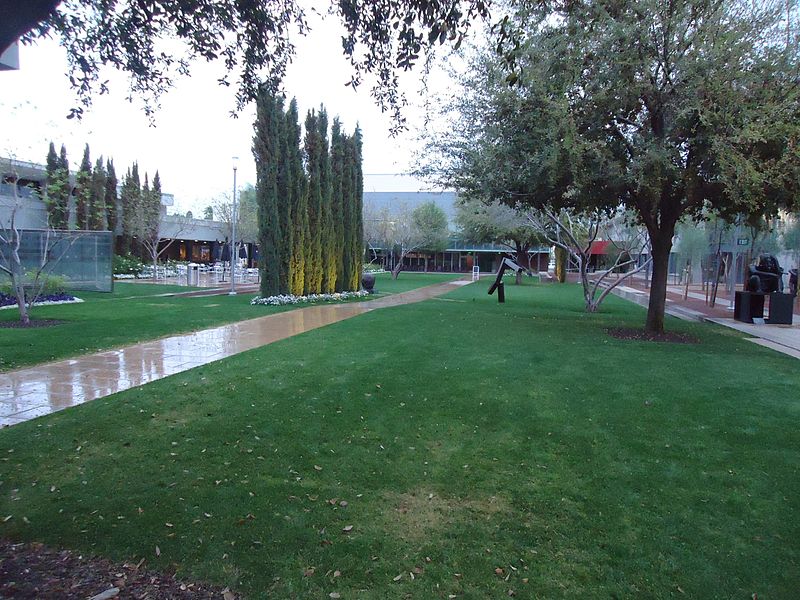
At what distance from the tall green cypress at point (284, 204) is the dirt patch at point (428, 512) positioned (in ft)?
52.6

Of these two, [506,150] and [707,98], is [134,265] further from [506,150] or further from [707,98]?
[707,98]

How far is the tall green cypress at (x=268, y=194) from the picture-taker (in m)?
18.5

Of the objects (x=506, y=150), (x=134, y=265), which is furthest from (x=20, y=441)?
(x=134, y=265)

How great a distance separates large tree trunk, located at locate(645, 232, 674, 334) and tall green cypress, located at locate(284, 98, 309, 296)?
38.4ft

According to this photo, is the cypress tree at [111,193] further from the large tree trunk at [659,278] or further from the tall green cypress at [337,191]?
the large tree trunk at [659,278]

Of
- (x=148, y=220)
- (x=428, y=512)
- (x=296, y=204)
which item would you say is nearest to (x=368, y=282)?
(x=296, y=204)

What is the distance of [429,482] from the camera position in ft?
14.7

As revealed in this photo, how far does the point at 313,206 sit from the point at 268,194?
2702 millimetres

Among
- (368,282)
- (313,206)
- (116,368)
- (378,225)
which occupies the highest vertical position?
(378,225)

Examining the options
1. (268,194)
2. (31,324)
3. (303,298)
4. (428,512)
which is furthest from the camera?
(303,298)

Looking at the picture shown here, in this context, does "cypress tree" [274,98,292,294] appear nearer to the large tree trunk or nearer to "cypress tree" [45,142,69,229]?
"cypress tree" [45,142,69,229]

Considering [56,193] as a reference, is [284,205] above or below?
above

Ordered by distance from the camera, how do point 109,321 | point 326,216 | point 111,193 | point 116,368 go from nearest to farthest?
1. point 116,368
2. point 109,321
3. point 326,216
4. point 111,193

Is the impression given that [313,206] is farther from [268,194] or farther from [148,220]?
[148,220]
